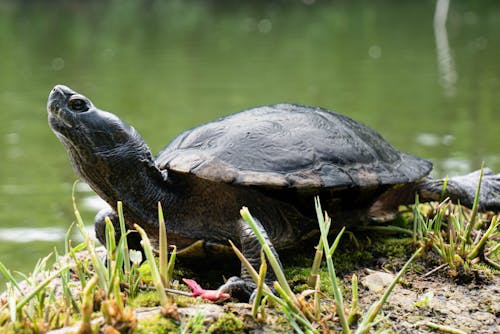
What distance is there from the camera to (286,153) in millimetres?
2240

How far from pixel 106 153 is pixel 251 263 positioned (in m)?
0.59

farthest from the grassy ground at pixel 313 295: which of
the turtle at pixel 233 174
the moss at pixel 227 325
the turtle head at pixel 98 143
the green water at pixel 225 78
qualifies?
the green water at pixel 225 78

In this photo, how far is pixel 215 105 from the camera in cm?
869

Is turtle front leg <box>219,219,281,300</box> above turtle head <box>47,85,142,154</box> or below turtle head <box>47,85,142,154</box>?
below

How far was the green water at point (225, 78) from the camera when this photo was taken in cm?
591

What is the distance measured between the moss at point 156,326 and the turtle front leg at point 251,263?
0.32m

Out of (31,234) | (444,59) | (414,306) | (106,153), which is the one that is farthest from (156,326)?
(444,59)

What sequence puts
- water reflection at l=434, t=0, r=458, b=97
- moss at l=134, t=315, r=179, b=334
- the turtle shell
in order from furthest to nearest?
1. water reflection at l=434, t=0, r=458, b=97
2. the turtle shell
3. moss at l=134, t=315, r=179, b=334

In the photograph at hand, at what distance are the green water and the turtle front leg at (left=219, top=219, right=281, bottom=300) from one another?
2.24 metres

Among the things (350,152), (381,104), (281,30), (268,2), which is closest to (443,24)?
(281,30)

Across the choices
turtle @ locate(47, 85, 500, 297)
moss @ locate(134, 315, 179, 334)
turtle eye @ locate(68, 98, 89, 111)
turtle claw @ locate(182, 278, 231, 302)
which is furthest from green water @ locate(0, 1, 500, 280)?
moss @ locate(134, 315, 179, 334)

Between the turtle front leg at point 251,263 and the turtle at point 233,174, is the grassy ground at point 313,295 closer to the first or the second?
the turtle front leg at point 251,263

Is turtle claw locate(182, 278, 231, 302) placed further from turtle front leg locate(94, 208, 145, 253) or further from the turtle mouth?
the turtle mouth

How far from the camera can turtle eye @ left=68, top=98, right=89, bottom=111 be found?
2.01m
